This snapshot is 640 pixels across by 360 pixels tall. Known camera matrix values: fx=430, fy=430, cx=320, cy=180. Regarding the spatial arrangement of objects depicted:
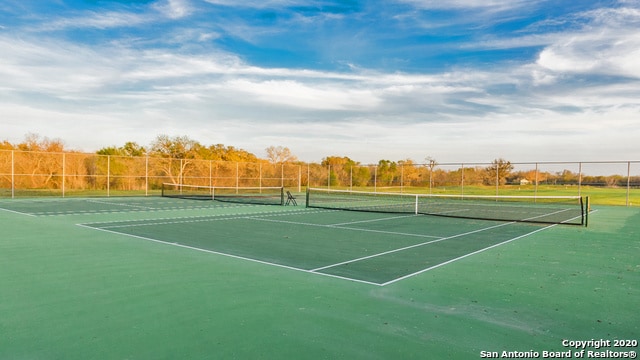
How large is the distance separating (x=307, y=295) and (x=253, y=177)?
29.3 meters

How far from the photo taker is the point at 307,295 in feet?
15.7

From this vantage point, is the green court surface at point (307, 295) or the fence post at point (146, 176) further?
the fence post at point (146, 176)

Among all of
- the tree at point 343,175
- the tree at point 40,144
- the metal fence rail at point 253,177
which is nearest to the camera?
the metal fence rail at point 253,177

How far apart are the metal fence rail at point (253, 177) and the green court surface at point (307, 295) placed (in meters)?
17.8

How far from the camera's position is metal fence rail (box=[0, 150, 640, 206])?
80.6 feet

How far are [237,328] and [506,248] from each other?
6.30m

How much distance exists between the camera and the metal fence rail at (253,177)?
24.6m

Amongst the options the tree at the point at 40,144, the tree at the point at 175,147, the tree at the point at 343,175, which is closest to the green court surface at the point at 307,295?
the tree at the point at 343,175

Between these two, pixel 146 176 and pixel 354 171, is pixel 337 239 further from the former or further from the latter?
pixel 354 171

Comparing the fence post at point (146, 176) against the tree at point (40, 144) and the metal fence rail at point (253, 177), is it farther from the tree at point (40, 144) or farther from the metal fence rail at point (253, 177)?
the tree at point (40, 144)

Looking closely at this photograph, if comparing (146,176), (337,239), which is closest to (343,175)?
(146,176)

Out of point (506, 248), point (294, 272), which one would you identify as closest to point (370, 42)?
point (506, 248)

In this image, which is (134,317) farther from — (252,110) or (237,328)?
(252,110)

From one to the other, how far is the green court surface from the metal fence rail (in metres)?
17.8
